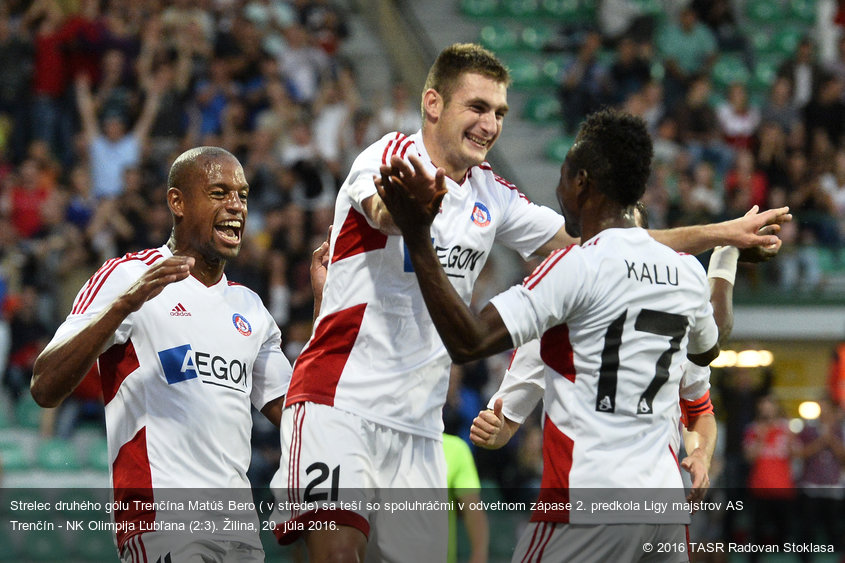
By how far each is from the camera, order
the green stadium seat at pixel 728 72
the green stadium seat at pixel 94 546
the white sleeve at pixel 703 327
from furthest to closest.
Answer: the green stadium seat at pixel 728 72, the green stadium seat at pixel 94 546, the white sleeve at pixel 703 327

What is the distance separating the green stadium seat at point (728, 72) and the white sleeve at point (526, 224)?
13267mm

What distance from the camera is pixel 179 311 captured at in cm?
539

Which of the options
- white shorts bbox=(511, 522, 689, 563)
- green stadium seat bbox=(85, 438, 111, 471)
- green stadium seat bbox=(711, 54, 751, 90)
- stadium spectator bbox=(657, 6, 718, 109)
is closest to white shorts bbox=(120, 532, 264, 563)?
white shorts bbox=(511, 522, 689, 563)

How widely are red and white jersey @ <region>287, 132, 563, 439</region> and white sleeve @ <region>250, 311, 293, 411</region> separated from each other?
453mm

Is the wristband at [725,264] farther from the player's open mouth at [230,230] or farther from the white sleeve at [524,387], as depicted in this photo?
the player's open mouth at [230,230]

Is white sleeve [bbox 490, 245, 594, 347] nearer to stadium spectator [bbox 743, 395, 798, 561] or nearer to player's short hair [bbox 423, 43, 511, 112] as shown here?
player's short hair [bbox 423, 43, 511, 112]

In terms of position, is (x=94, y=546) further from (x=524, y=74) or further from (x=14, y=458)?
(x=524, y=74)

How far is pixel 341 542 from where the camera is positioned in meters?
4.82

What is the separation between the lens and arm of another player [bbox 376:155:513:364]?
14.0 ft

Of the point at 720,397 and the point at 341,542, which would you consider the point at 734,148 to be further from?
the point at 341,542

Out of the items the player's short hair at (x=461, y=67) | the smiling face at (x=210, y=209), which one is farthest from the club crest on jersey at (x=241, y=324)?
the player's short hair at (x=461, y=67)

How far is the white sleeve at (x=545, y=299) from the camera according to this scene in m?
4.31

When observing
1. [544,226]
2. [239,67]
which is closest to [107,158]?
[239,67]

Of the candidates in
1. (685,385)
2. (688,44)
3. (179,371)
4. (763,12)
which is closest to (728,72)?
(688,44)
